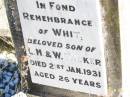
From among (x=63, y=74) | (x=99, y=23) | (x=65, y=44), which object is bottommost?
(x=63, y=74)

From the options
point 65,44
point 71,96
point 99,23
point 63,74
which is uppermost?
point 99,23

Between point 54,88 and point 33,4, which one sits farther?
point 54,88

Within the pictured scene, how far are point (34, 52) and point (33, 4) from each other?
389mm

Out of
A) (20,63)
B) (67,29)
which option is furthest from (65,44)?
(20,63)

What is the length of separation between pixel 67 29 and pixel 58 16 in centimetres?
10

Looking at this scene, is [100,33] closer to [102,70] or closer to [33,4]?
[102,70]

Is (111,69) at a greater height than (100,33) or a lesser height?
lesser

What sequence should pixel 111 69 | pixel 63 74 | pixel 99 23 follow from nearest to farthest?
pixel 99 23 → pixel 111 69 → pixel 63 74

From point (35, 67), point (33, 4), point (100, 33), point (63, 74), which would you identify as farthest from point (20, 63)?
point (100, 33)

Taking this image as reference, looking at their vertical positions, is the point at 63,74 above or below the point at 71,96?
above

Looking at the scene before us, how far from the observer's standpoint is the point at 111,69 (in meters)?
2.78

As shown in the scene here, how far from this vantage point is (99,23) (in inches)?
103

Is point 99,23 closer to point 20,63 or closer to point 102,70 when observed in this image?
point 102,70

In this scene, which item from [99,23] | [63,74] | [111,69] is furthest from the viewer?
[63,74]
